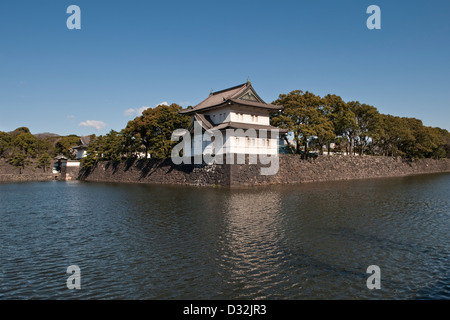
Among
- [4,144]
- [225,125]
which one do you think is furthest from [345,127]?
[4,144]

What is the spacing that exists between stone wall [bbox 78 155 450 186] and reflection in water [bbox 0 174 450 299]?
14.8 m

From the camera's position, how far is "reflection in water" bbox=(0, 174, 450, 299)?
24.7ft

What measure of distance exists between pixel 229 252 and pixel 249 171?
2337 cm

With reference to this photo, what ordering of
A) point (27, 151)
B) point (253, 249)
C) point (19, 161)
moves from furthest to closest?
1. point (27, 151)
2. point (19, 161)
3. point (253, 249)

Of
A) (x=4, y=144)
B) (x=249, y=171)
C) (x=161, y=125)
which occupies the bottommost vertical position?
(x=249, y=171)

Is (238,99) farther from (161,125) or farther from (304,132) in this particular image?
(161,125)

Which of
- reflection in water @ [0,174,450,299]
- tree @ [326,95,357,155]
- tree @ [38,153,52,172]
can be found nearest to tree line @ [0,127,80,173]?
tree @ [38,153,52,172]

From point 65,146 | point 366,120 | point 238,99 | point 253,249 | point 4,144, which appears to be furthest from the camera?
point 65,146

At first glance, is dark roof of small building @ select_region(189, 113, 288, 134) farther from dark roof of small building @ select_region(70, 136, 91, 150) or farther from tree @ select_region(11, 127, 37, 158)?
tree @ select_region(11, 127, 37, 158)

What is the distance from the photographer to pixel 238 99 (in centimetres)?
3447

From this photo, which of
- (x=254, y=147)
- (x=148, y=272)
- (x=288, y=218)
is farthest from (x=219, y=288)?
(x=254, y=147)

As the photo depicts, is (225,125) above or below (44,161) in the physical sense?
above
